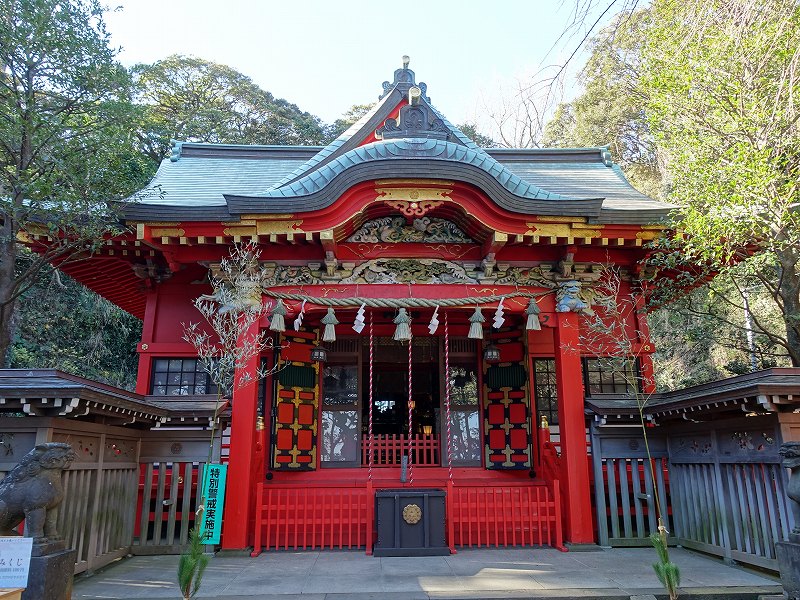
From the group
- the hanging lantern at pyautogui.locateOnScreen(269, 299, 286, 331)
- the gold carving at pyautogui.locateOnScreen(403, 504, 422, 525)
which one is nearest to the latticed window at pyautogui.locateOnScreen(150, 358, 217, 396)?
the hanging lantern at pyautogui.locateOnScreen(269, 299, 286, 331)

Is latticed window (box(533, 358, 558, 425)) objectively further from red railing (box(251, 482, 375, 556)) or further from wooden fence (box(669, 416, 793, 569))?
red railing (box(251, 482, 375, 556))

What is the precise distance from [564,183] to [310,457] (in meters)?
7.31

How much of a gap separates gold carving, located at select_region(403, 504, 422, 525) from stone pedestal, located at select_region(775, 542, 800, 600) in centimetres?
394

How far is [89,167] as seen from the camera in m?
7.79

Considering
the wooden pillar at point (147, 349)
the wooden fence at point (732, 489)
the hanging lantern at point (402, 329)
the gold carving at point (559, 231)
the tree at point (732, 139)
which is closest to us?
the wooden fence at point (732, 489)

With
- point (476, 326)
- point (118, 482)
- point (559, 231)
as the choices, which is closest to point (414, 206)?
point (476, 326)

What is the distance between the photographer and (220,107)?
27.3 meters

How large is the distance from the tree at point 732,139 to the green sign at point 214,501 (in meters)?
7.15

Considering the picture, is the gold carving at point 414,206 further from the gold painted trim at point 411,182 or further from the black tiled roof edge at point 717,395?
the black tiled roof edge at point 717,395

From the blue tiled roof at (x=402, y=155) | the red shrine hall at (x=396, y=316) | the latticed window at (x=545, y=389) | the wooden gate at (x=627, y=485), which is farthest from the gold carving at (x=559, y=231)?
the wooden gate at (x=627, y=485)

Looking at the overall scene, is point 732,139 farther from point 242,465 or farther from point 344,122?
point 344,122

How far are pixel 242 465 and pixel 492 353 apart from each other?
4.59m

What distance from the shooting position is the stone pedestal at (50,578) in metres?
4.42

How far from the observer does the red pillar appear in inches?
307
